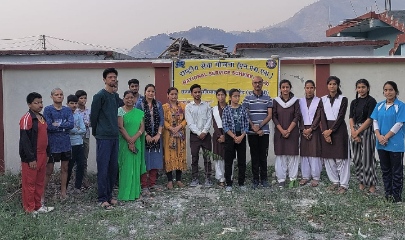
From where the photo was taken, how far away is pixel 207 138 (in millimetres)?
7258

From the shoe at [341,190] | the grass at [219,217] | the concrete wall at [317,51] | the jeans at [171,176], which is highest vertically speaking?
the concrete wall at [317,51]

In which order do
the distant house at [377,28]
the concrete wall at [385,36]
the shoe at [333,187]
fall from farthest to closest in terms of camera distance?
1. the concrete wall at [385,36]
2. the distant house at [377,28]
3. the shoe at [333,187]

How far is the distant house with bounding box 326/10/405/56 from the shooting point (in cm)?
1578

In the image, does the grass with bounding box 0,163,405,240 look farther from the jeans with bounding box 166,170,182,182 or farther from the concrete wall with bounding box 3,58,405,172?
the concrete wall with bounding box 3,58,405,172

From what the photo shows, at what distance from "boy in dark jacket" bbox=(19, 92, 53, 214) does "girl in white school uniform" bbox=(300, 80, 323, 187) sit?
3.82m

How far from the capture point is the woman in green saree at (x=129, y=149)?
6.48m

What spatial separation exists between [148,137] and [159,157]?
1.21 ft

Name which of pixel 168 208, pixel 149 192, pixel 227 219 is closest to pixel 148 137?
pixel 149 192

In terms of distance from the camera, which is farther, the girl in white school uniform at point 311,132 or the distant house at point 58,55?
the distant house at point 58,55

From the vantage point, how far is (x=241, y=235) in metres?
4.80

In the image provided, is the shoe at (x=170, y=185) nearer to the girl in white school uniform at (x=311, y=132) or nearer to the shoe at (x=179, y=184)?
the shoe at (x=179, y=184)

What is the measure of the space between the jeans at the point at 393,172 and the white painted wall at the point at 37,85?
4420 millimetres

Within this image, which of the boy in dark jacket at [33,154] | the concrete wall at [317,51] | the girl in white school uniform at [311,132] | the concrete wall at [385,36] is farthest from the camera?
the concrete wall at [385,36]

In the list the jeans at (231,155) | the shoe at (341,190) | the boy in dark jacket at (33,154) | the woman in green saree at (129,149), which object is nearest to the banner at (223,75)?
the jeans at (231,155)
